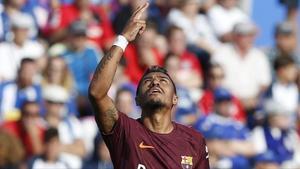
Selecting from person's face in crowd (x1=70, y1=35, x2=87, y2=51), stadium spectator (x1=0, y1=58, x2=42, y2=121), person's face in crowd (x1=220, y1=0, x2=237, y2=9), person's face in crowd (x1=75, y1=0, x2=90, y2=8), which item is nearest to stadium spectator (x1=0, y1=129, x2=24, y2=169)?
stadium spectator (x1=0, y1=58, x2=42, y2=121)

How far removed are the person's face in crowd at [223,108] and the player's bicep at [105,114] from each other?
5.60m

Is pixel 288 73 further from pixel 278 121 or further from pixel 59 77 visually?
pixel 59 77

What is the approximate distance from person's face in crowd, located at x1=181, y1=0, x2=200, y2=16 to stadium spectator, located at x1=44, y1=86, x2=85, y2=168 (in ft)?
8.69

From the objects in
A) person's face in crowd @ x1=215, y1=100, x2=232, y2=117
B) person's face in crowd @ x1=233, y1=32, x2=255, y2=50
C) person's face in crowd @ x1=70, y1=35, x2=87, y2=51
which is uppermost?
person's face in crowd @ x1=233, y1=32, x2=255, y2=50

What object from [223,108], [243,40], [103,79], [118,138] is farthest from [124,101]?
[103,79]

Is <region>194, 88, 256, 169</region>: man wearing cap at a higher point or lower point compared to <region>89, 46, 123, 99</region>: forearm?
higher

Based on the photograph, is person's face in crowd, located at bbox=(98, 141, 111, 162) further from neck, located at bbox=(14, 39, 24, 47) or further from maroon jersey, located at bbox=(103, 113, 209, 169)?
maroon jersey, located at bbox=(103, 113, 209, 169)

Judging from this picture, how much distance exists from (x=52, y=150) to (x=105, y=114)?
13.6 feet

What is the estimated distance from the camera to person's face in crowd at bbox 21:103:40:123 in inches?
489

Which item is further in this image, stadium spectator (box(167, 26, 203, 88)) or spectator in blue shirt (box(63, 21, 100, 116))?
stadium spectator (box(167, 26, 203, 88))

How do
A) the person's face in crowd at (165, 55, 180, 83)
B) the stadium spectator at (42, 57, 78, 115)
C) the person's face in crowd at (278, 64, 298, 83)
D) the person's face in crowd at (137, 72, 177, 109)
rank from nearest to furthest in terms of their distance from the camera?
the person's face in crowd at (137, 72, 177, 109), the stadium spectator at (42, 57, 78, 115), the person's face in crowd at (165, 55, 180, 83), the person's face in crowd at (278, 64, 298, 83)

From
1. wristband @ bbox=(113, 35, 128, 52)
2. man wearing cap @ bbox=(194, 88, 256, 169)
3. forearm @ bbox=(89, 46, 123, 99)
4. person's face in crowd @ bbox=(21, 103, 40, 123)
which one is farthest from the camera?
man wearing cap @ bbox=(194, 88, 256, 169)

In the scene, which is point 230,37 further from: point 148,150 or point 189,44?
point 148,150

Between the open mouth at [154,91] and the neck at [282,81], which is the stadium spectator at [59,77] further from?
the open mouth at [154,91]
